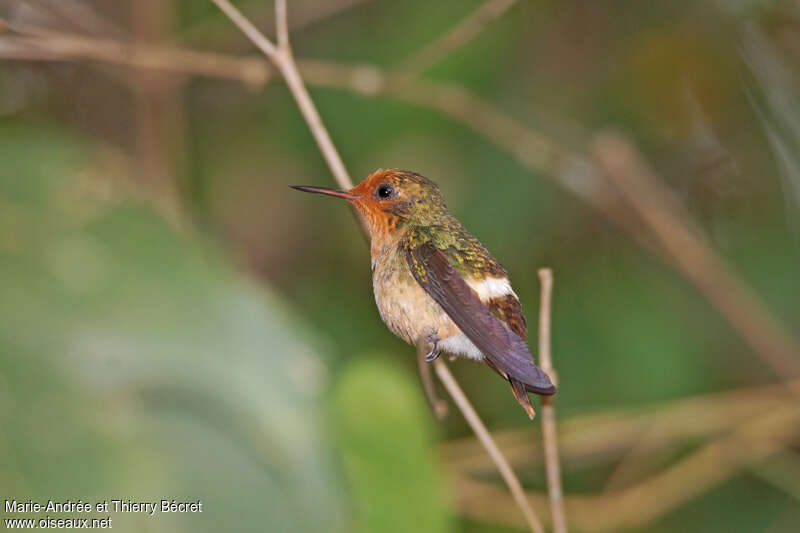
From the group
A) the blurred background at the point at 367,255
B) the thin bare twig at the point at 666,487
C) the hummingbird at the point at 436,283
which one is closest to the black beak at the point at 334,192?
the hummingbird at the point at 436,283

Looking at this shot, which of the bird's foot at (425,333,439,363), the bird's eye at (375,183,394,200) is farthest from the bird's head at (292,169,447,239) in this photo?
the bird's foot at (425,333,439,363)

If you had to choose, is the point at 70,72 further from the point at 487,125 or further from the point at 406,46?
the point at 487,125

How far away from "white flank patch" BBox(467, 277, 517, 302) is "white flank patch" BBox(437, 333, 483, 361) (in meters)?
0.06

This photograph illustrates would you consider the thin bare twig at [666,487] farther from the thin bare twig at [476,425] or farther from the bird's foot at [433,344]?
the bird's foot at [433,344]

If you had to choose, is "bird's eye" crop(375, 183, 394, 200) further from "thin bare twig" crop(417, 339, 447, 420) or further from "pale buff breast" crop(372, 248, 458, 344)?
"thin bare twig" crop(417, 339, 447, 420)

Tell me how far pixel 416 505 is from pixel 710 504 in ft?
→ 7.72

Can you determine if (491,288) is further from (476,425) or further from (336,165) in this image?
(336,165)

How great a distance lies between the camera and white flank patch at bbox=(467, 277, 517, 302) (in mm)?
1056

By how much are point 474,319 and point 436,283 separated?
0.09 metres

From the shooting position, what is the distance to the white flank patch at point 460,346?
3.17 feet

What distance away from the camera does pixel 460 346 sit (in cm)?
100

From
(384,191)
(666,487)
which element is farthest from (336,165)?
(666,487)

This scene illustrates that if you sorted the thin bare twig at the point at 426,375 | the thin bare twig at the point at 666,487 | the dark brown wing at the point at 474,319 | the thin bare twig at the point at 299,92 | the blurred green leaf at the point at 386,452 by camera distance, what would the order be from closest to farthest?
the dark brown wing at the point at 474,319
the thin bare twig at the point at 426,375
the thin bare twig at the point at 299,92
the blurred green leaf at the point at 386,452
the thin bare twig at the point at 666,487

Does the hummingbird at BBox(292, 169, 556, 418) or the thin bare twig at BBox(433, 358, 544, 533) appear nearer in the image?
the hummingbird at BBox(292, 169, 556, 418)
